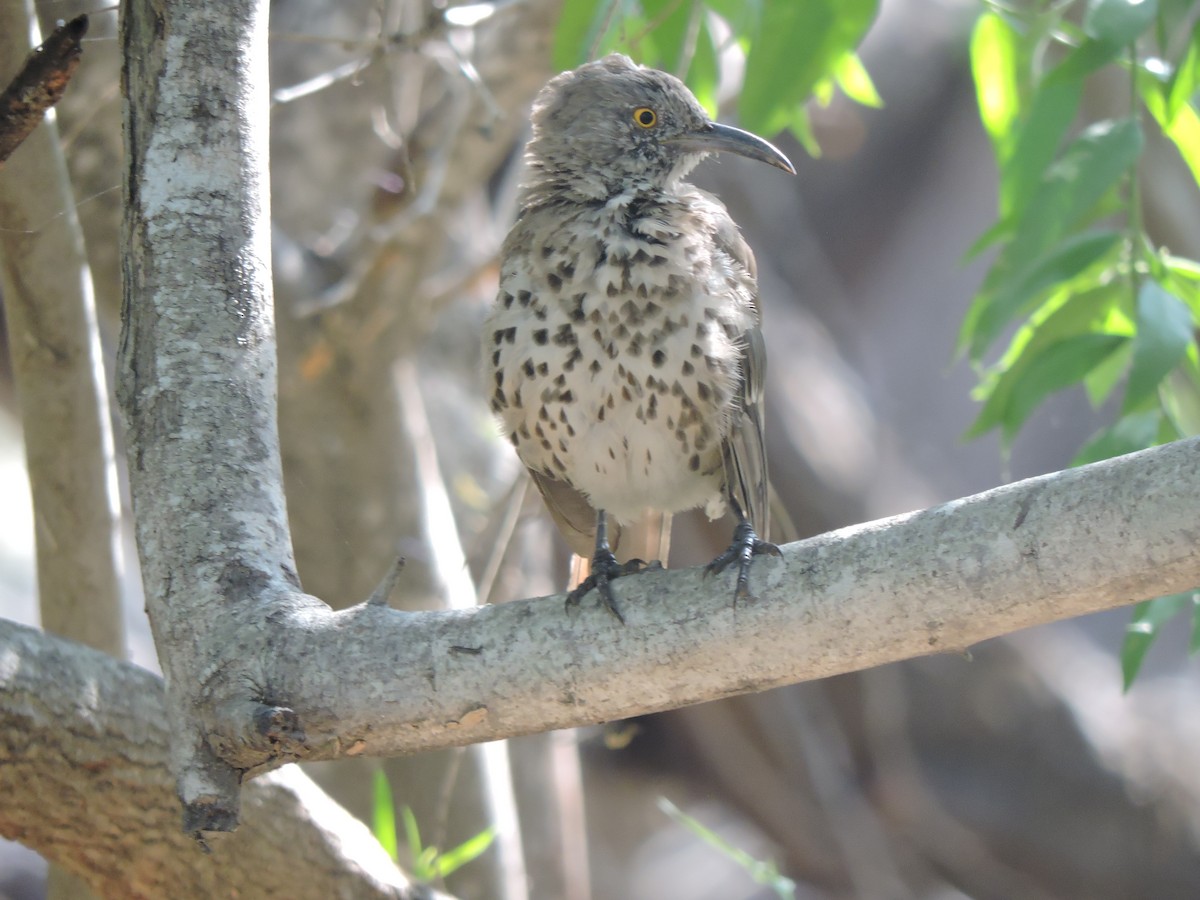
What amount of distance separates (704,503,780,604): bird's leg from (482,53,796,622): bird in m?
0.02

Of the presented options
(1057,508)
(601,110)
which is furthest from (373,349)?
(1057,508)

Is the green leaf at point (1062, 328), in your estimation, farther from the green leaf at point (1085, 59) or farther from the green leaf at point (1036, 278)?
the green leaf at point (1085, 59)

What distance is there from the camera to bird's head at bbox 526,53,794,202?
3619 mm

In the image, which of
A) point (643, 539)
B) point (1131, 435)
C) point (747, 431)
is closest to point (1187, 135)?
point (1131, 435)

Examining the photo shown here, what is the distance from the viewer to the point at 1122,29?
2.77m

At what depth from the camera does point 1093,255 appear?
305 cm

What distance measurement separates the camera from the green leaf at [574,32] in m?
3.52

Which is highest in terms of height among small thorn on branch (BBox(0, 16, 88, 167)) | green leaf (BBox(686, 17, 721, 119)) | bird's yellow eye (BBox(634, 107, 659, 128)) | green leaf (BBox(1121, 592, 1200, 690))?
green leaf (BBox(686, 17, 721, 119))

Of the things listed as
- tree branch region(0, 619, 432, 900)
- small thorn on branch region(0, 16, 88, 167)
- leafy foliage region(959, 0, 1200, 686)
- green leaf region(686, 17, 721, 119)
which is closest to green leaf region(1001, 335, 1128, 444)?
leafy foliage region(959, 0, 1200, 686)

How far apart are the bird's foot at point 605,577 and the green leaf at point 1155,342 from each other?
1.12 metres

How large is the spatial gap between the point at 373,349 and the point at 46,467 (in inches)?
70.2

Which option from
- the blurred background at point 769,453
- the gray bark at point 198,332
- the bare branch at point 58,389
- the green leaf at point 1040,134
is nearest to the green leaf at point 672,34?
the blurred background at point 769,453

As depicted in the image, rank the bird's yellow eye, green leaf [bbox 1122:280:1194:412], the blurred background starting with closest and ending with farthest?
green leaf [bbox 1122:280:1194:412]
the bird's yellow eye
the blurred background

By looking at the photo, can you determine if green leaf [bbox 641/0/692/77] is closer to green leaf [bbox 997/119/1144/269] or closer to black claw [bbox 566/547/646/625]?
green leaf [bbox 997/119/1144/269]
